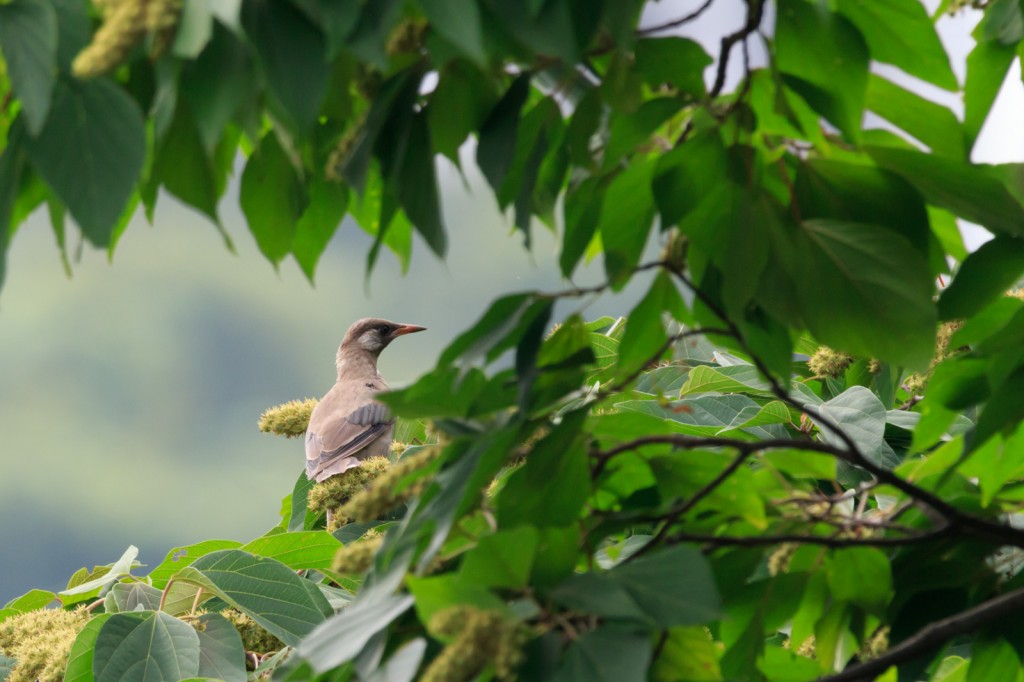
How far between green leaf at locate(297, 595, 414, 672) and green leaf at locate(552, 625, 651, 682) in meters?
0.18

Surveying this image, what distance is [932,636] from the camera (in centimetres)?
126

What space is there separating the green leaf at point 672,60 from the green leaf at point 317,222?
38 centimetres

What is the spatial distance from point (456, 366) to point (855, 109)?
52cm

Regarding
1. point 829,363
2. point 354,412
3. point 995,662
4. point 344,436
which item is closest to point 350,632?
point 995,662

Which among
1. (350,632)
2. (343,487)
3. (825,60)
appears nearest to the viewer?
(350,632)

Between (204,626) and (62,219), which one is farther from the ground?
(62,219)

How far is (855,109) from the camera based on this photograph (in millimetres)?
1237

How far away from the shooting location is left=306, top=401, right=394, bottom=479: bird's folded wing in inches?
183

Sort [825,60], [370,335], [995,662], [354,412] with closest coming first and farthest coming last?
[825,60], [995,662], [354,412], [370,335]

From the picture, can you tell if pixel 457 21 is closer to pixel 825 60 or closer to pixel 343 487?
pixel 825 60

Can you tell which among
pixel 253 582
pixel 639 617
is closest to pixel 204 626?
pixel 253 582

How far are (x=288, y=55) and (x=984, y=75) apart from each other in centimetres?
100

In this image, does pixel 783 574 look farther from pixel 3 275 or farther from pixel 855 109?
pixel 3 275

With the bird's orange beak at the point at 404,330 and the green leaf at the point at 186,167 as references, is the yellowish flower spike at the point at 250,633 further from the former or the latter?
the bird's orange beak at the point at 404,330
